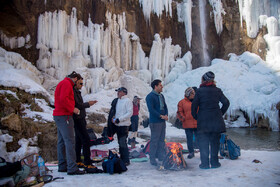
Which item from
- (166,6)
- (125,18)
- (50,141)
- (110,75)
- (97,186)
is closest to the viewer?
(97,186)

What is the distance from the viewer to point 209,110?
13.6 ft

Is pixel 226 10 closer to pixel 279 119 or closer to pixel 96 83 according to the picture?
pixel 279 119

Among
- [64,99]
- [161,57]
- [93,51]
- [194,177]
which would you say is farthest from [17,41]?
[194,177]

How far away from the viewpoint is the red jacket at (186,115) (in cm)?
524

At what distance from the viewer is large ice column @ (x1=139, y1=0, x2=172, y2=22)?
1909 centimetres

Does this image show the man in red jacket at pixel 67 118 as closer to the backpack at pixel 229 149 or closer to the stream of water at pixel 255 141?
the backpack at pixel 229 149

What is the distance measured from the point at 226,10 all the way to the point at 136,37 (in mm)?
10945

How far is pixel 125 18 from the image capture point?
59.1 ft

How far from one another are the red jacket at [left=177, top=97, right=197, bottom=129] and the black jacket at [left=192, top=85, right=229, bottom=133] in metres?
1.01

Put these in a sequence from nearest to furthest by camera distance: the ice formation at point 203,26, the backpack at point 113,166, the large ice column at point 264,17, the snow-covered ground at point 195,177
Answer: the snow-covered ground at point 195,177, the backpack at point 113,166, the large ice column at point 264,17, the ice formation at point 203,26

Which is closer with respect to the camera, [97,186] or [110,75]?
[97,186]

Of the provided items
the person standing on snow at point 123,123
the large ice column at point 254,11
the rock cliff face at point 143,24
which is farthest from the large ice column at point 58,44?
the large ice column at point 254,11

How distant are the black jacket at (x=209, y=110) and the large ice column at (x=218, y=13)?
20631 millimetres

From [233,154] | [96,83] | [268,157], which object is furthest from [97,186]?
[96,83]
